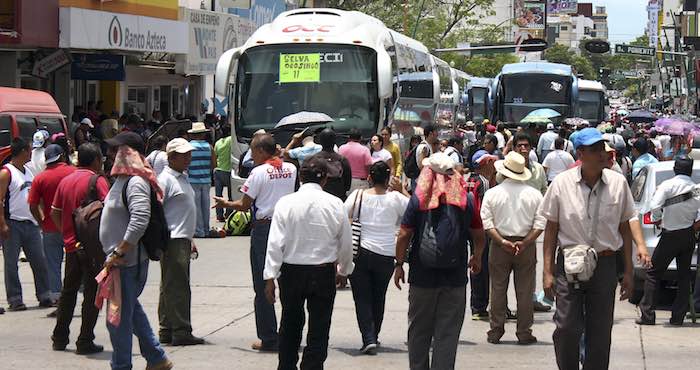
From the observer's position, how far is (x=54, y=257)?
41.9 ft

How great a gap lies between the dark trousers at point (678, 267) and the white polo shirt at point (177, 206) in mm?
4710

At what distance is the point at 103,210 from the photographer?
9.10 m

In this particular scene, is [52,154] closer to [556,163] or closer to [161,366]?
[161,366]

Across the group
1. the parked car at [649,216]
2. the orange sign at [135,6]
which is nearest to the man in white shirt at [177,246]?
the parked car at [649,216]

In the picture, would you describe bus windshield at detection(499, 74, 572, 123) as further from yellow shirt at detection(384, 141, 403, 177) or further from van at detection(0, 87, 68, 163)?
van at detection(0, 87, 68, 163)

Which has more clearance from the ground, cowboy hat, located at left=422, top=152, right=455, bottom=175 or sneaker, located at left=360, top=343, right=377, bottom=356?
cowboy hat, located at left=422, top=152, right=455, bottom=175

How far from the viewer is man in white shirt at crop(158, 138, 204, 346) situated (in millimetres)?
10617

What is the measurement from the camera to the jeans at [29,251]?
12.8m

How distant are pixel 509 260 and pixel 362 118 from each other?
1109 centimetres

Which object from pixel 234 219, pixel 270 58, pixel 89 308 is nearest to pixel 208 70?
pixel 270 58

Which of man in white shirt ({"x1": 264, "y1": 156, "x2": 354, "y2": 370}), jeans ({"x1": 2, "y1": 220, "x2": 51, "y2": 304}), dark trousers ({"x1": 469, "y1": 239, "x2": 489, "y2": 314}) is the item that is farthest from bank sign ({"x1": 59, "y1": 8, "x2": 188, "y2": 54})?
man in white shirt ({"x1": 264, "y1": 156, "x2": 354, "y2": 370})

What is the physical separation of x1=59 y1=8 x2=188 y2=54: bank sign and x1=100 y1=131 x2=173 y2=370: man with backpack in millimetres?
16617

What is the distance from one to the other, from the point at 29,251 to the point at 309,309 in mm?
5197

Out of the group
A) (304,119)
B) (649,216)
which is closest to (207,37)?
(304,119)
